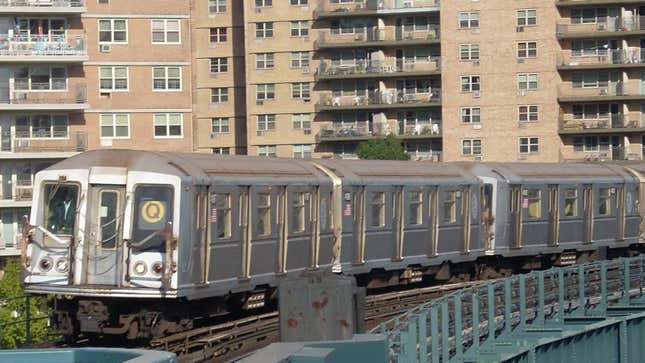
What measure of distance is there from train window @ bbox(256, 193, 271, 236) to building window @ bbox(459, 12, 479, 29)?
212 ft

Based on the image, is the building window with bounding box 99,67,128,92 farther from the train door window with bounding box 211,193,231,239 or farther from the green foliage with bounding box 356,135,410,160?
the train door window with bounding box 211,193,231,239

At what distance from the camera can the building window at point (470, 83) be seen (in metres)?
89.2

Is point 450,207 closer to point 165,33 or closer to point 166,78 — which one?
point 166,78

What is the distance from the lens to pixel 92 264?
22359 millimetres

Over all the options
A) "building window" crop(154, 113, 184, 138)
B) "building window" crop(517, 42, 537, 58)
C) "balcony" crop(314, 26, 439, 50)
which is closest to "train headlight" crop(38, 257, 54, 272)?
"building window" crop(154, 113, 184, 138)

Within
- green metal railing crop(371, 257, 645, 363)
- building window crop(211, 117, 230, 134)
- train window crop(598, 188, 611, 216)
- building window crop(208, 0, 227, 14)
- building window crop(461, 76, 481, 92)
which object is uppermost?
building window crop(208, 0, 227, 14)

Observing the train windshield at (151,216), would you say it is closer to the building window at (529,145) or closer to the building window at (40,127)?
the building window at (40,127)

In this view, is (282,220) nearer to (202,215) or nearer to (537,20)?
(202,215)

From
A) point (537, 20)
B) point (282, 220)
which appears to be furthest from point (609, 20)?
point (282, 220)

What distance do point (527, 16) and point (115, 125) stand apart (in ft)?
98.3

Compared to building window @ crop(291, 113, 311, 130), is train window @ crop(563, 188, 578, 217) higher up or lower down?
lower down

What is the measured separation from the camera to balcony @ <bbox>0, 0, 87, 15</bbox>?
67000mm

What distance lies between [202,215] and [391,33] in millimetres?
70207

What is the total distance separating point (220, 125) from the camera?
329 ft
